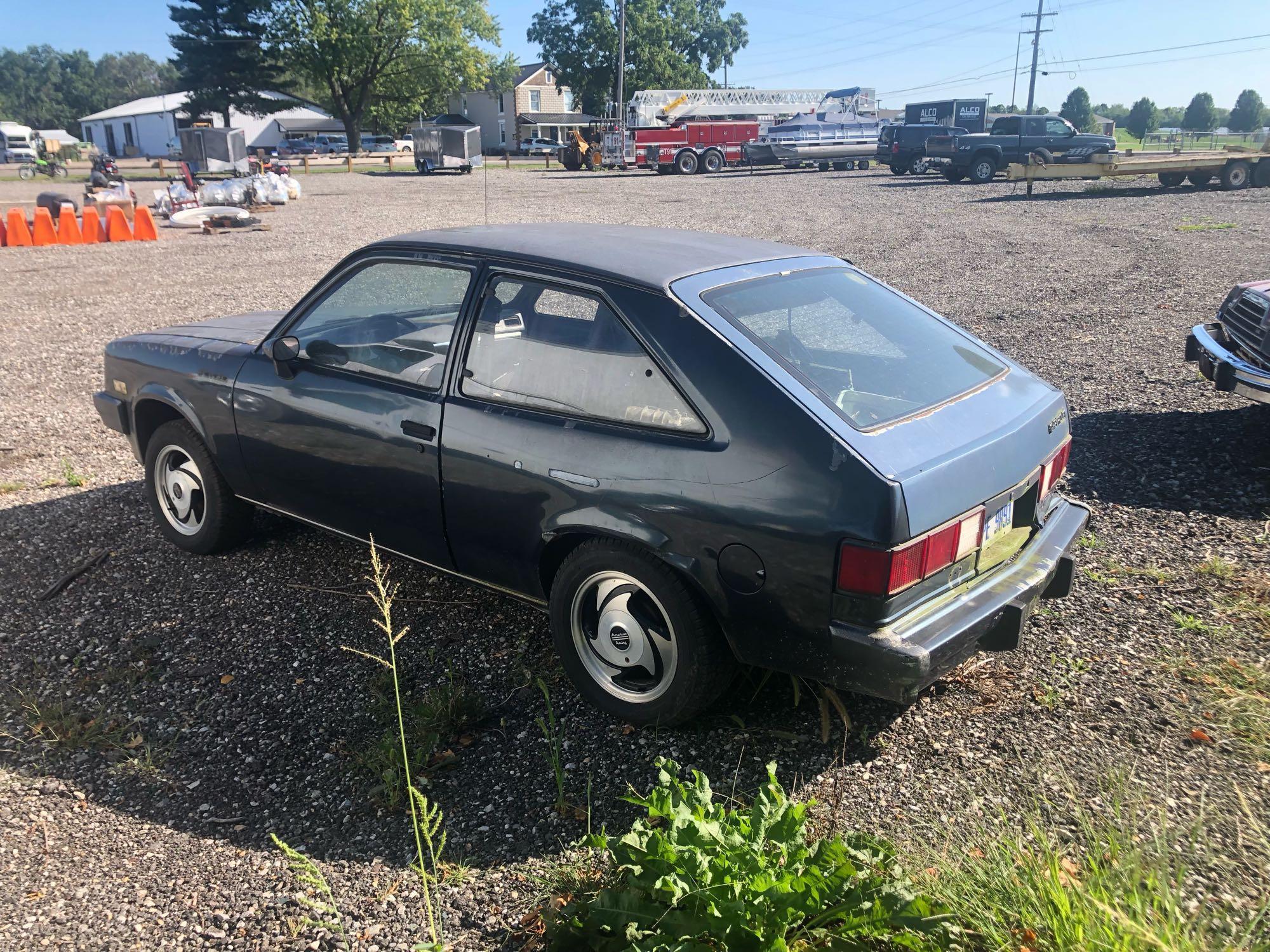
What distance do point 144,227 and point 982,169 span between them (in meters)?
23.8

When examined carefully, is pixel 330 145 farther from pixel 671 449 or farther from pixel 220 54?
pixel 671 449

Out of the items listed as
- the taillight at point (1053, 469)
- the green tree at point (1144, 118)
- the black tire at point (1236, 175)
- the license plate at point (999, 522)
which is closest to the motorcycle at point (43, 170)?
the black tire at point (1236, 175)

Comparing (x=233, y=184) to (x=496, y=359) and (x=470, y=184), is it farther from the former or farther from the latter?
(x=496, y=359)

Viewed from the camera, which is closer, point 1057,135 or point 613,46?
point 1057,135

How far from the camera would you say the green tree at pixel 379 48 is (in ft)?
206

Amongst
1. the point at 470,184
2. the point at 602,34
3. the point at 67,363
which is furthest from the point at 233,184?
the point at 602,34

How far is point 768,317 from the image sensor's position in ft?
10.9

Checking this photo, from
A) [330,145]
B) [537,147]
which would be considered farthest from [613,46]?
[330,145]

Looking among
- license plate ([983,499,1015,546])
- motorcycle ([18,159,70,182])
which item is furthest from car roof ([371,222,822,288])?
motorcycle ([18,159,70,182])

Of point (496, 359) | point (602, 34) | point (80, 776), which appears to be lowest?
point (80, 776)

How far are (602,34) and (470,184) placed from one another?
167 feet

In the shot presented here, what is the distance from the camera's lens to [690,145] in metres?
40.8

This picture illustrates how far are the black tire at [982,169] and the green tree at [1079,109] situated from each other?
5787cm

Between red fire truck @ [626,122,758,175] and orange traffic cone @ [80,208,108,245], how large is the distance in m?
26.5
